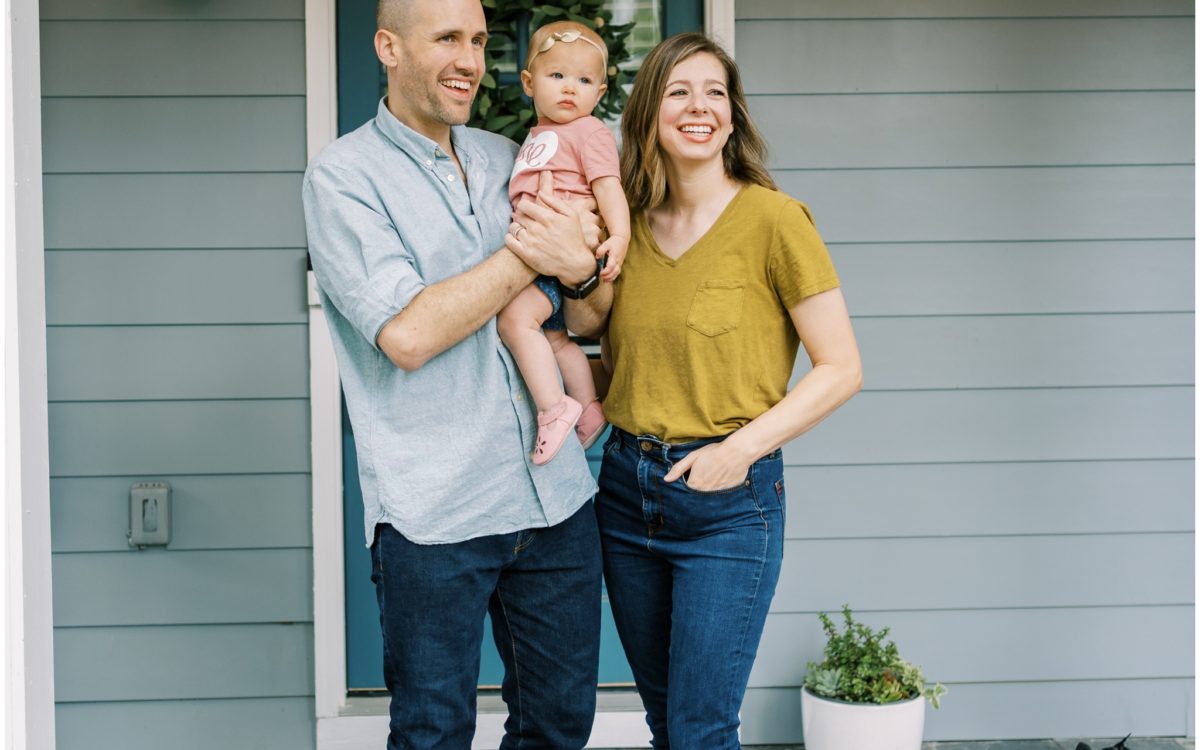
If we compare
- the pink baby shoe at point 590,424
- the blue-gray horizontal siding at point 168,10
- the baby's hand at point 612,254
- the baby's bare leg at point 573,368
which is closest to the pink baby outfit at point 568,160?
the baby's hand at point 612,254

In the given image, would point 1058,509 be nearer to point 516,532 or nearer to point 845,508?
point 845,508

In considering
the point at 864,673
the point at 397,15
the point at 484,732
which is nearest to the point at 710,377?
the point at 397,15

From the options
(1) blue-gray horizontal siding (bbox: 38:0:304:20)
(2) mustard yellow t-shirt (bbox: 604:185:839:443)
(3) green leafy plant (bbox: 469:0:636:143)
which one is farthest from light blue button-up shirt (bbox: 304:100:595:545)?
(1) blue-gray horizontal siding (bbox: 38:0:304:20)

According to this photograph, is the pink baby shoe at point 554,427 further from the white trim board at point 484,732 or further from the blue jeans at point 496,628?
the white trim board at point 484,732

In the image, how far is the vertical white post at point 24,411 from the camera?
1.58 meters

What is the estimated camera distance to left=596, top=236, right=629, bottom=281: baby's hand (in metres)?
1.84

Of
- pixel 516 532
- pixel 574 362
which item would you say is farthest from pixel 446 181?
pixel 516 532

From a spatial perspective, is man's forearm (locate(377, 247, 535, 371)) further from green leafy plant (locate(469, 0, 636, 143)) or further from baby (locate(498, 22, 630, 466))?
green leafy plant (locate(469, 0, 636, 143))

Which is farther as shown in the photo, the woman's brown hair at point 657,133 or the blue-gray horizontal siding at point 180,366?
the blue-gray horizontal siding at point 180,366

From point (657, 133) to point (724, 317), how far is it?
0.35 meters

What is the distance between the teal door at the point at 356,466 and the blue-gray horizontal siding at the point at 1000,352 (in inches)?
9.9

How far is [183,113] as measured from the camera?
2.74 meters

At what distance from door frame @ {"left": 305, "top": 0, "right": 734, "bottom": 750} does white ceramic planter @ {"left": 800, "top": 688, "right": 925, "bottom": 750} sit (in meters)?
0.49

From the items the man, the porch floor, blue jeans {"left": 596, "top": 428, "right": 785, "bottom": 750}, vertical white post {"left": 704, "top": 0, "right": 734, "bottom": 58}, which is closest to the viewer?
the man
